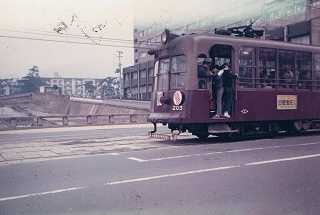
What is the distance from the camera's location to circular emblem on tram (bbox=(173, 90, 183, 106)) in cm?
1280

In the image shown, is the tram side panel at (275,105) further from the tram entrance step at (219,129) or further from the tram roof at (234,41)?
the tram roof at (234,41)

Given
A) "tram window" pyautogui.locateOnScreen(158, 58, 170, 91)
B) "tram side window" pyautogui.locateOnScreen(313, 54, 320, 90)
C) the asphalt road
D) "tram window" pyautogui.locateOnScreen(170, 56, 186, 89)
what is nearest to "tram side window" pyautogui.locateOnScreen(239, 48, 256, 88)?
"tram window" pyautogui.locateOnScreen(170, 56, 186, 89)

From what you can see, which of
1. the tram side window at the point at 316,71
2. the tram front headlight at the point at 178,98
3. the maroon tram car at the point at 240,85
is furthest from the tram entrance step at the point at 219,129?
the tram side window at the point at 316,71

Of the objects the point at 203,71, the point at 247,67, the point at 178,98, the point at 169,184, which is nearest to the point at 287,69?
the point at 247,67

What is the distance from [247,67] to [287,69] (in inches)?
75.6

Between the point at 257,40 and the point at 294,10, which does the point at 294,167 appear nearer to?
the point at 257,40

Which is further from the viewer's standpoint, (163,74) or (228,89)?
(163,74)

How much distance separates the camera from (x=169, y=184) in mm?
6820

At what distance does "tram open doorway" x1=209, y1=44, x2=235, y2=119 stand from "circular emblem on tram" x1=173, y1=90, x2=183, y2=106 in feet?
3.28

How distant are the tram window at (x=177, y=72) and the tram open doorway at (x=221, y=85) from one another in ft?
3.05

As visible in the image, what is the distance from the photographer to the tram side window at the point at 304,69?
15.1 metres

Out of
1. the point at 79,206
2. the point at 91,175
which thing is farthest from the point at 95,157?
the point at 79,206

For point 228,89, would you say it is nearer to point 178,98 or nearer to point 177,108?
point 178,98

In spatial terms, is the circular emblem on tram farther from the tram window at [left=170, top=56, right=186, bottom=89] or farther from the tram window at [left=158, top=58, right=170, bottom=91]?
the tram window at [left=158, top=58, right=170, bottom=91]
